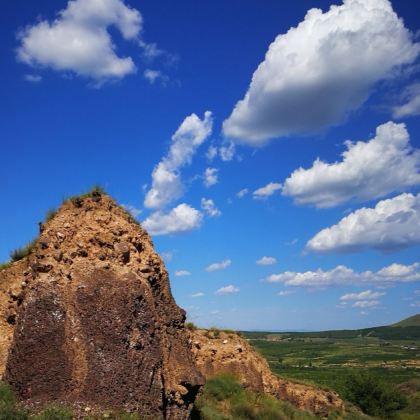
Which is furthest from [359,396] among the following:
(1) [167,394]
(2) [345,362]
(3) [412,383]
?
(2) [345,362]

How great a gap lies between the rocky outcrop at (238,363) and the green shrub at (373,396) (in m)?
34.4

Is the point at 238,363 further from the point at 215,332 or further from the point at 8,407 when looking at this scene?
the point at 8,407

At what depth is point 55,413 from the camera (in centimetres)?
1050

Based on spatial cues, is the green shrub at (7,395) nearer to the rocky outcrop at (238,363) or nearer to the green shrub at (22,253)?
the green shrub at (22,253)

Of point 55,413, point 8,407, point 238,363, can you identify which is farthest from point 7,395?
point 238,363

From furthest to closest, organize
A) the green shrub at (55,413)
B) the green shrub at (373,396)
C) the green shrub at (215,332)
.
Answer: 1. the green shrub at (373,396)
2. the green shrub at (215,332)
3. the green shrub at (55,413)

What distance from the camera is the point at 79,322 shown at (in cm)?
1185

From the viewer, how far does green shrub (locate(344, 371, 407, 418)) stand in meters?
61.0

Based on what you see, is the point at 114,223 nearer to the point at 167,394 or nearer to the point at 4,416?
the point at 167,394

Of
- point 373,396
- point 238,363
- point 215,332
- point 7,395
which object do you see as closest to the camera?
point 7,395

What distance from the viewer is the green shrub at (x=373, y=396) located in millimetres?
60969

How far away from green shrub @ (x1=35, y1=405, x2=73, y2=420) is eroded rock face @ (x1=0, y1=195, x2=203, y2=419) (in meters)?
0.37

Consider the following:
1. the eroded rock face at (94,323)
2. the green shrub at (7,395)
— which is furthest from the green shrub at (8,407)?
the eroded rock face at (94,323)

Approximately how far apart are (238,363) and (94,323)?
51.3 feet
